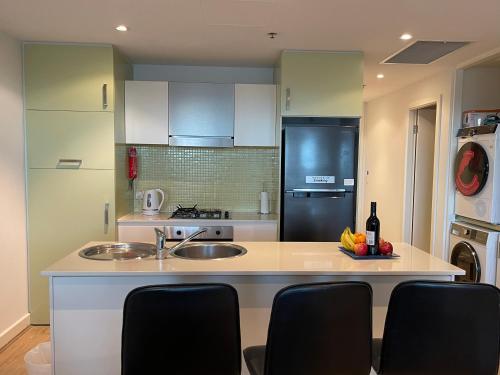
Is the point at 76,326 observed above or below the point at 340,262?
below

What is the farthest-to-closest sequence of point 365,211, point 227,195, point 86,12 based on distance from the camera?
point 365,211, point 227,195, point 86,12

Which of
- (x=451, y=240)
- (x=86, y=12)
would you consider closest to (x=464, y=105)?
(x=451, y=240)

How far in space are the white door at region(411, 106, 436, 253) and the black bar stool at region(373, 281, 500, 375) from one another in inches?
150

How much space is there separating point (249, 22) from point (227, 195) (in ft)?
6.14

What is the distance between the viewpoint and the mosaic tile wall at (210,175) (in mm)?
4156

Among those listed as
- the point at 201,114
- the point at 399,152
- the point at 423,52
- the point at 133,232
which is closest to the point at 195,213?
the point at 133,232

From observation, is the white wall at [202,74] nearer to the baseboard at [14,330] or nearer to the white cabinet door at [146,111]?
the white cabinet door at [146,111]

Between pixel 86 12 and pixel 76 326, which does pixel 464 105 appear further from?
pixel 76 326

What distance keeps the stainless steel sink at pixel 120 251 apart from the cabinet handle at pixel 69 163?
4.09 feet

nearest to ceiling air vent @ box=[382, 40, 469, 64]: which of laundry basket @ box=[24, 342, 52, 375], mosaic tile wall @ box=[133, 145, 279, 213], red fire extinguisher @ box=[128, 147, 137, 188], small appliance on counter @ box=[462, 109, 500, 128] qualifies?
small appliance on counter @ box=[462, 109, 500, 128]

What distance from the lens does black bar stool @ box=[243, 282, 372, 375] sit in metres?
1.37

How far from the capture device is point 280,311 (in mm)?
1369

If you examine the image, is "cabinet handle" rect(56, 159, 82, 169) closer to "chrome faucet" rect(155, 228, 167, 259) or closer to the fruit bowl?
"chrome faucet" rect(155, 228, 167, 259)

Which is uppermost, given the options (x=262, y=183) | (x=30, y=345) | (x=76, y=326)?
(x=262, y=183)
